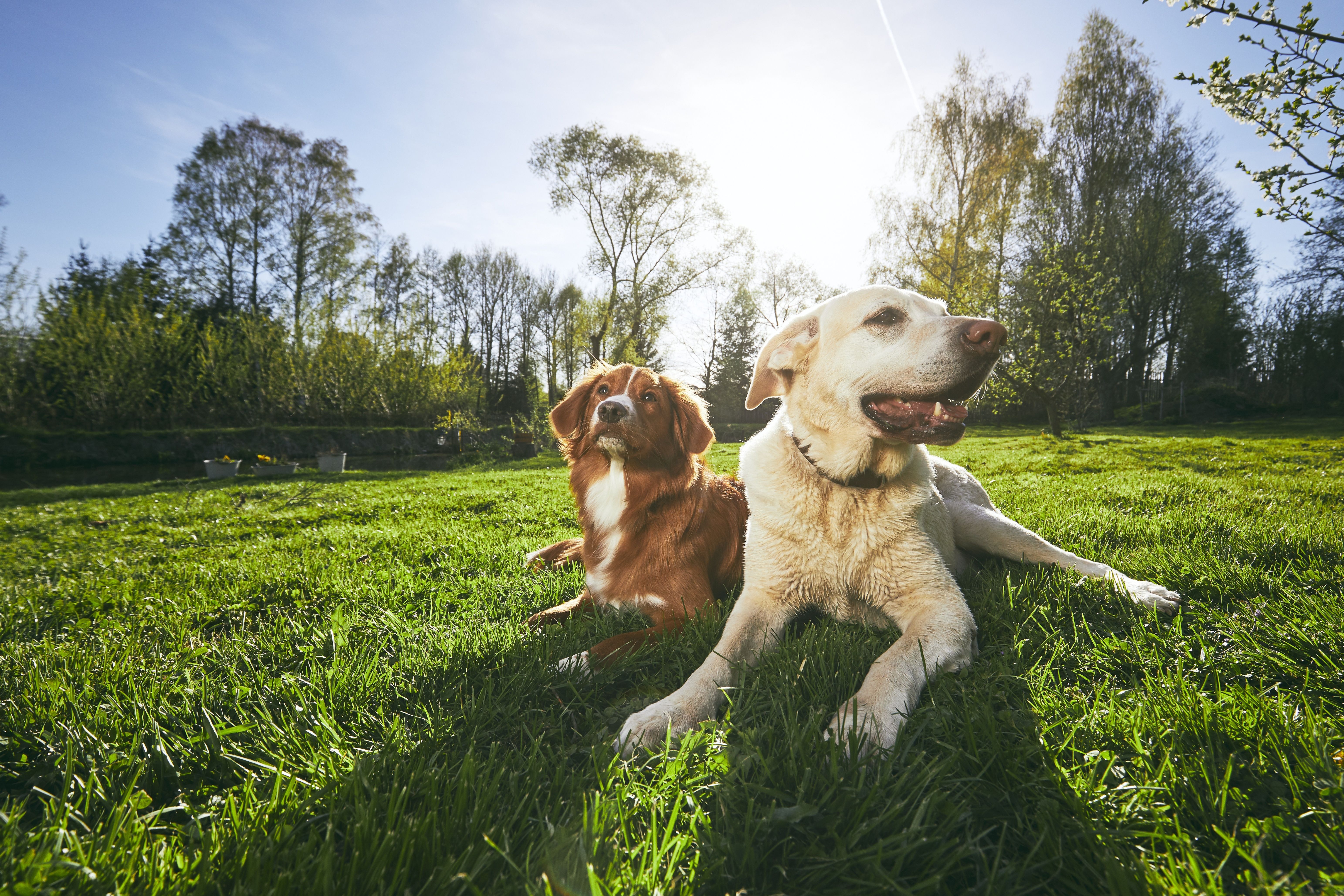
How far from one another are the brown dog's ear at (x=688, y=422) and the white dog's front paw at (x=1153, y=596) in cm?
203

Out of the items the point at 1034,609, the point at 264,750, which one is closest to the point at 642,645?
the point at 264,750

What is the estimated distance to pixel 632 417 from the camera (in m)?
2.95

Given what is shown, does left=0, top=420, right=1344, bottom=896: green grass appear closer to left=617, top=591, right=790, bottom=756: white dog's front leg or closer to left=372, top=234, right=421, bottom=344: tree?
left=617, top=591, right=790, bottom=756: white dog's front leg

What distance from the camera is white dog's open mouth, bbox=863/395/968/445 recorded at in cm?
219

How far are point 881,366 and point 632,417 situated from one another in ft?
4.19

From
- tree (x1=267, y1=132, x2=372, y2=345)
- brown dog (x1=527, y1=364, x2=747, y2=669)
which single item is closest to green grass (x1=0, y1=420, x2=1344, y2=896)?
brown dog (x1=527, y1=364, x2=747, y2=669)

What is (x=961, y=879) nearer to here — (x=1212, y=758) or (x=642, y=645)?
(x=1212, y=758)

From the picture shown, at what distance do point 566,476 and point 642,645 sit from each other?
343 inches

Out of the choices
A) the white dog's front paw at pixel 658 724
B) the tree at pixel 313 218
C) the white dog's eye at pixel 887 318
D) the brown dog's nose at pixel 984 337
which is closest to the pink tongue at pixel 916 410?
the brown dog's nose at pixel 984 337

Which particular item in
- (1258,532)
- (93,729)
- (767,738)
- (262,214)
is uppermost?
(262,214)

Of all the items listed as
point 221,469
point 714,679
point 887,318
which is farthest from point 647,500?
point 221,469

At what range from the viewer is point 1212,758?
124cm

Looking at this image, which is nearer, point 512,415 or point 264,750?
point 264,750

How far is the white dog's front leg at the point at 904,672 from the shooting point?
1.46m
